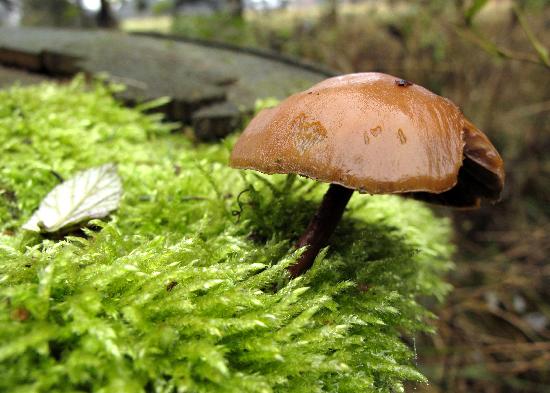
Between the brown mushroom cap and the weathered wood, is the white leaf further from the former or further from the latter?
the weathered wood

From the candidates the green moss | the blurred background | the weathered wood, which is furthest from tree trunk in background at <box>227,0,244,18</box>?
the green moss

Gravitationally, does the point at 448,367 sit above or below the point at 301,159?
below

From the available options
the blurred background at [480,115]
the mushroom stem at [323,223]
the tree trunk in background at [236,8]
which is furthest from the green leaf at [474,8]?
the tree trunk in background at [236,8]

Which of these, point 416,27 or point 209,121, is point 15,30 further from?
point 416,27

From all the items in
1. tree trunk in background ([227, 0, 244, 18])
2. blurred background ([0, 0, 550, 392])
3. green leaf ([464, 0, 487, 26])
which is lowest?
blurred background ([0, 0, 550, 392])

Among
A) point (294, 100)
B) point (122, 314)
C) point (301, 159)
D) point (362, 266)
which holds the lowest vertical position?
point (362, 266)

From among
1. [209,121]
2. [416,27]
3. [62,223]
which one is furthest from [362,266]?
[416,27]
